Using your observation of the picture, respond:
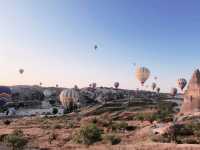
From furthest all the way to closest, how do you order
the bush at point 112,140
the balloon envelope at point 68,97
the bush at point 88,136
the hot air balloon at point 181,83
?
the hot air balloon at point 181,83
the balloon envelope at point 68,97
the bush at point 88,136
the bush at point 112,140

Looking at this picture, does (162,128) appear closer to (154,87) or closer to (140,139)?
(140,139)

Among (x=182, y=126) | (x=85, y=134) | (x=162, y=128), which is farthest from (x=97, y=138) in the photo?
(x=182, y=126)

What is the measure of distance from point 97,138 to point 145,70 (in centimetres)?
6232

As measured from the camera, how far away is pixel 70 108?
98188 mm

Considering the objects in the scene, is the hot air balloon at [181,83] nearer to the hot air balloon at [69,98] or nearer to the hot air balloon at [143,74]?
the hot air balloon at [143,74]

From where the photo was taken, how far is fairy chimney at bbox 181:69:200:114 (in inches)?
2202

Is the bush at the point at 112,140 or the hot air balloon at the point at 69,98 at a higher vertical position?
the hot air balloon at the point at 69,98

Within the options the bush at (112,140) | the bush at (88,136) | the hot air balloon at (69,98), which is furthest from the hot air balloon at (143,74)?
the bush at (112,140)

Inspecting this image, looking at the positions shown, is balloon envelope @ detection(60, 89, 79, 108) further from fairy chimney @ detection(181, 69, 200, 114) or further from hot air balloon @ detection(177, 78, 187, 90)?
fairy chimney @ detection(181, 69, 200, 114)

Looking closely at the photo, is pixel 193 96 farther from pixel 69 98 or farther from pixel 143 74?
pixel 69 98

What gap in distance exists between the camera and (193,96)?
56.8 meters

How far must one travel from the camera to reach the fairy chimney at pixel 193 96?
5594 cm

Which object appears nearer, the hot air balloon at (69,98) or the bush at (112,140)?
the bush at (112,140)

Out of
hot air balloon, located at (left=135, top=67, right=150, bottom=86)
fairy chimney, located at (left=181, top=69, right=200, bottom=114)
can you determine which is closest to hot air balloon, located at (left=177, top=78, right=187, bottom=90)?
hot air balloon, located at (left=135, top=67, right=150, bottom=86)
